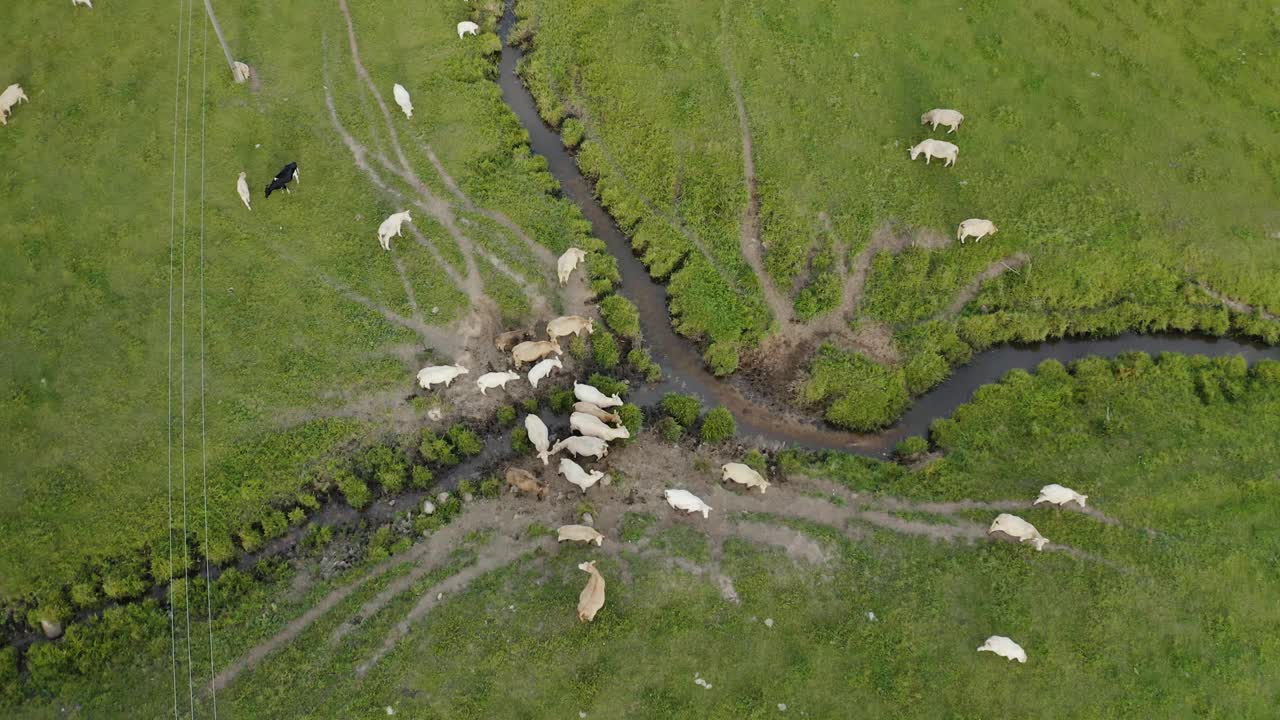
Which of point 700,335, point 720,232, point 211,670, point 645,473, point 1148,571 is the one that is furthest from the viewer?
point 720,232

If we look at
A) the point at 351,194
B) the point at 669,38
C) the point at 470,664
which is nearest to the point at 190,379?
the point at 351,194

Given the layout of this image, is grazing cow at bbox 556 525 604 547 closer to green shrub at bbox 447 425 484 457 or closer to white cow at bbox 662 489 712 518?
white cow at bbox 662 489 712 518

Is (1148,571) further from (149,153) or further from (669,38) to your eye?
(149,153)

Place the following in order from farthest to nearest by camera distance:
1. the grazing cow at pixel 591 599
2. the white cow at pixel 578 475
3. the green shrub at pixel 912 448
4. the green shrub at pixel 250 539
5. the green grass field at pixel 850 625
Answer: the green shrub at pixel 912 448
the white cow at pixel 578 475
the green shrub at pixel 250 539
the grazing cow at pixel 591 599
the green grass field at pixel 850 625

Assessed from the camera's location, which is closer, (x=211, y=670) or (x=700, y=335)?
(x=211, y=670)

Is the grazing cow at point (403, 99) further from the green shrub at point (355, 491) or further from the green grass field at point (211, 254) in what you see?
the green shrub at point (355, 491)

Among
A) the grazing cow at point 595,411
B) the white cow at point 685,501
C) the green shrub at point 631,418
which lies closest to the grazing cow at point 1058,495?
the white cow at point 685,501

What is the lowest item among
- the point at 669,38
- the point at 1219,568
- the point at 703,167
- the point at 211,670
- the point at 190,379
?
the point at 211,670
